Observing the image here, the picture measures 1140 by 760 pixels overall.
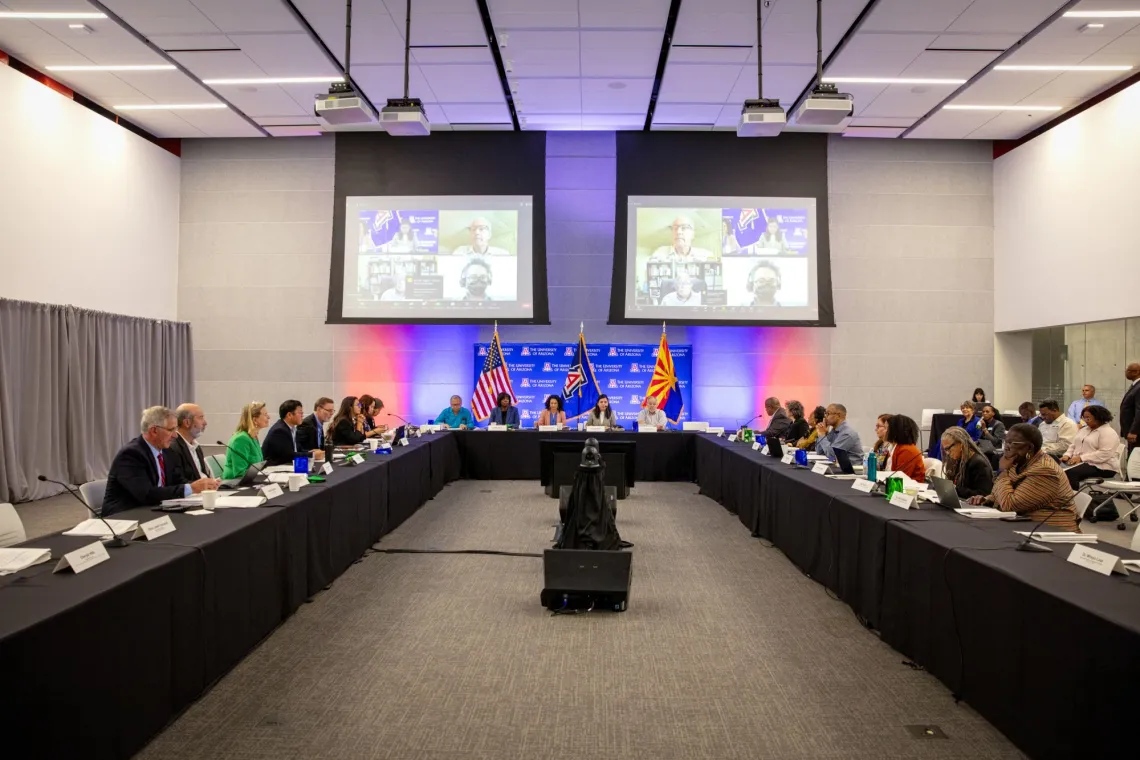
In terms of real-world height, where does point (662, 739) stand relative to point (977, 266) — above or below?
below

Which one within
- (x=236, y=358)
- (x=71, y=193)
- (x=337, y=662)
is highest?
(x=71, y=193)

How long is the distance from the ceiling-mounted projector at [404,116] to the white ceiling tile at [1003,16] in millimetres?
5083

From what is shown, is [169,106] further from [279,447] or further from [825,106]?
[825,106]

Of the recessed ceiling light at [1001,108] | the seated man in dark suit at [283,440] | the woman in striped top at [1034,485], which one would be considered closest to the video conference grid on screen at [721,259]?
the recessed ceiling light at [1001,108]

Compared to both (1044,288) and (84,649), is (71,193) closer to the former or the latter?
(84,649)

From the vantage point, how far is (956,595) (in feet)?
9.71

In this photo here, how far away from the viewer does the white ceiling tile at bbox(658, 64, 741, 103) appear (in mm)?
8430

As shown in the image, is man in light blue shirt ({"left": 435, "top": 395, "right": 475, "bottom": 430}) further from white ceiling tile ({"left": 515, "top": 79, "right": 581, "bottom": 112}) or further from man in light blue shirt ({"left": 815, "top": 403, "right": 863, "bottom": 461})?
man in light blue shirt ({"left": 815, "top": 403, "right": 863, "bottom": 461})

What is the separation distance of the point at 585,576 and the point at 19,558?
254cm

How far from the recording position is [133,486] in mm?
3938

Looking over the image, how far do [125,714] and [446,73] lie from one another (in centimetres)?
773

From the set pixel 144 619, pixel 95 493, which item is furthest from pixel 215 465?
pixel 144 619

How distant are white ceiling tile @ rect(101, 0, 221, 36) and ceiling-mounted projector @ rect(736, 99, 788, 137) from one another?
5.16 m

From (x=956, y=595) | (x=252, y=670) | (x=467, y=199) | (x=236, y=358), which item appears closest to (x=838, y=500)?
(x=956, y=595)
